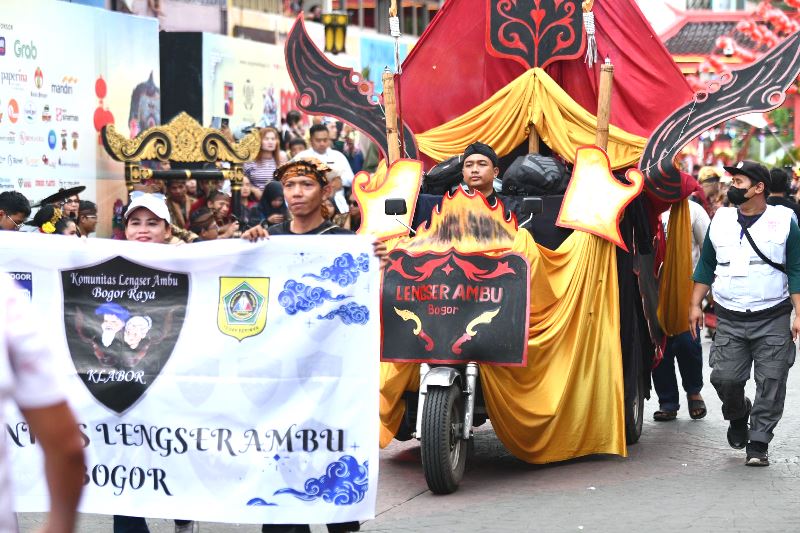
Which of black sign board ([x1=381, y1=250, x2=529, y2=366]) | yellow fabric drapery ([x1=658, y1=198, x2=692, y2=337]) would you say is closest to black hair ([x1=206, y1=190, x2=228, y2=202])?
yellow fabric drapery ([x1=658, y1=198, x2=692, y2=337])

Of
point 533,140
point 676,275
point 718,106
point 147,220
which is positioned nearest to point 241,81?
point 533,140

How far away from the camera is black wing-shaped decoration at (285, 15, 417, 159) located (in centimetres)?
991

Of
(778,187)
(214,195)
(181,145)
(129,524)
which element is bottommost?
(129,524)

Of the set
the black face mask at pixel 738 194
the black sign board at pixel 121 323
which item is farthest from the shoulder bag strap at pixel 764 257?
the black sign board at pixel 121 323

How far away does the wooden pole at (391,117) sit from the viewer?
9.45m

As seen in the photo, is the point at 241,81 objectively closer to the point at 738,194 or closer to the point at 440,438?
the point at 738,194

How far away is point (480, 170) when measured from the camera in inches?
331

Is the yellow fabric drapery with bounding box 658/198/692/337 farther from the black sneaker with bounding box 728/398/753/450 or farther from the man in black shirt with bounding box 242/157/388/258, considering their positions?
the man in black shirt with bounding box 242/157/388/258

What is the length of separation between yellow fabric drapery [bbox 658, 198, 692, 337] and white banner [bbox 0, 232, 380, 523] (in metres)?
4.38

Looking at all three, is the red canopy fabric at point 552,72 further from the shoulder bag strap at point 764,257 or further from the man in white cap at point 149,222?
the man in white cap at point 149,222

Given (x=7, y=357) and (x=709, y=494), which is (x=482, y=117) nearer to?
(x=709, y=494)

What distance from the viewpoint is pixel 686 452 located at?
355 inches

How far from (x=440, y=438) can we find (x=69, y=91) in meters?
7.35

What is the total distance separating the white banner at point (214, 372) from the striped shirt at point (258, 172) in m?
9.30
